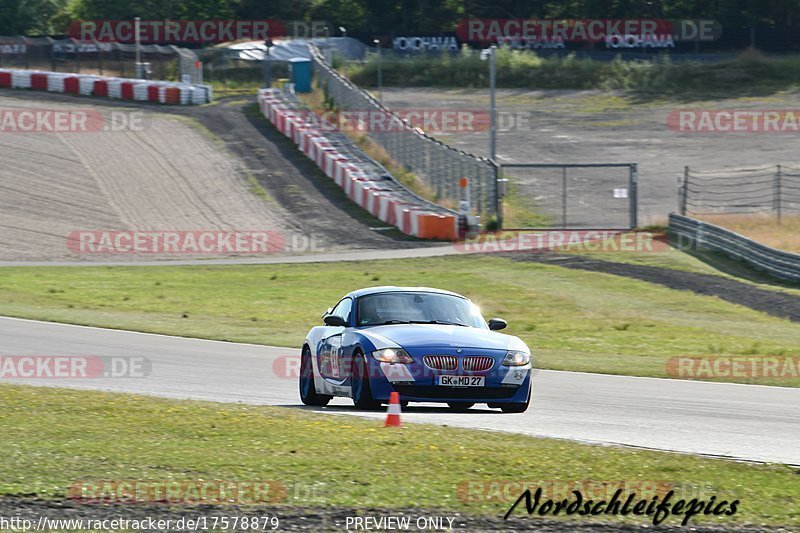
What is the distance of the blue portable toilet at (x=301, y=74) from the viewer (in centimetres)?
6031

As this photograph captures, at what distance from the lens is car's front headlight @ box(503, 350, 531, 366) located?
11.5 meters

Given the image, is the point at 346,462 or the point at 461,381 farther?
the point at 461,381

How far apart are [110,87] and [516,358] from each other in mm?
53439

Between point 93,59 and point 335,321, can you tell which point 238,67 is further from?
point 335,321

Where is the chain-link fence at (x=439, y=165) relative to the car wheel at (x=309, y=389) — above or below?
below

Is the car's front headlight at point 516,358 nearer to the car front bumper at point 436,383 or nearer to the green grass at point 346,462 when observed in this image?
the car front bumper at point 436,383

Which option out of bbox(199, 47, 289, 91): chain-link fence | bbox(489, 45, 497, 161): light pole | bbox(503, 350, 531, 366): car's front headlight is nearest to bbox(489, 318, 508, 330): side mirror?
bbox(503, 350, 531, 366): car's front headlight

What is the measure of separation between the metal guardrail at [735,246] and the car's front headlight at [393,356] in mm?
19123

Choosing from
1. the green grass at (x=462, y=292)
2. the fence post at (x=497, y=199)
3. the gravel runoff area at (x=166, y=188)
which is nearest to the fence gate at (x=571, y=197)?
the fence post at (x=497, y=199)

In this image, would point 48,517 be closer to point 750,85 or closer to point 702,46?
point 750,85

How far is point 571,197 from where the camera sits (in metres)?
44.8

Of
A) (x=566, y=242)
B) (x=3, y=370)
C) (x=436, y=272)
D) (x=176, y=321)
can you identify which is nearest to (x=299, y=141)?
(x=566, y=242)

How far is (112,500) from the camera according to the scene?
7.32 metres

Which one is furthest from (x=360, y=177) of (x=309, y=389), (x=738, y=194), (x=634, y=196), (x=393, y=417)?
→ (x=393, y=417)
